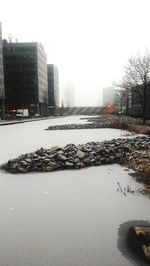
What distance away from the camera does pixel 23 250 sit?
3945 millimetres

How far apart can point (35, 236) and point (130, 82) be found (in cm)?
3643

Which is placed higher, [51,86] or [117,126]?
[51,86]

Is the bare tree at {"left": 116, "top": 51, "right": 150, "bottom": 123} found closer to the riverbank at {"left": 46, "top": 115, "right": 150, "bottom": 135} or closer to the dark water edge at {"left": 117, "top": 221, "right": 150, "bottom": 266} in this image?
the riverbank at {"left": 46, "top": 115, "right": 150, "bottom": 135}

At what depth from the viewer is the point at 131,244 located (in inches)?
163

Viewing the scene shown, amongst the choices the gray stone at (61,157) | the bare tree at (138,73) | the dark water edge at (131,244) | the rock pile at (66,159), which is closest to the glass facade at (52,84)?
the bare tree at (138,73)

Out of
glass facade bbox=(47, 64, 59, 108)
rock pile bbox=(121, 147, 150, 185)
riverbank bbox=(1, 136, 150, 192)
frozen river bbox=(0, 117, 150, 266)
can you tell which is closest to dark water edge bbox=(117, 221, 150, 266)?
frozen river bbox=(0, 117, 150, 266)

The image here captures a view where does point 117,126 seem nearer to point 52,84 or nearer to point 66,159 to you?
point 66,159

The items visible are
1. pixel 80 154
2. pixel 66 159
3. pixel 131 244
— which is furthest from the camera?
pixel 80 154

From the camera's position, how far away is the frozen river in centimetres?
380

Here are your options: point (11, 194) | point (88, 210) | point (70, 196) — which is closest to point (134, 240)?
point (88, 210)

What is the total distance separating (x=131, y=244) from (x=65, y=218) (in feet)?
4.70

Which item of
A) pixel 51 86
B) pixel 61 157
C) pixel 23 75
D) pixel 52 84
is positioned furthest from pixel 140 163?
pixel 51 86

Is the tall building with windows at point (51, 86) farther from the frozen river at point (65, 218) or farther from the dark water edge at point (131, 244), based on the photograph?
the dark water edge at point (131, 244)

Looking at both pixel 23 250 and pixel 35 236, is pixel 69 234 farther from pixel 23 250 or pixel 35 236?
pixel 23 250
